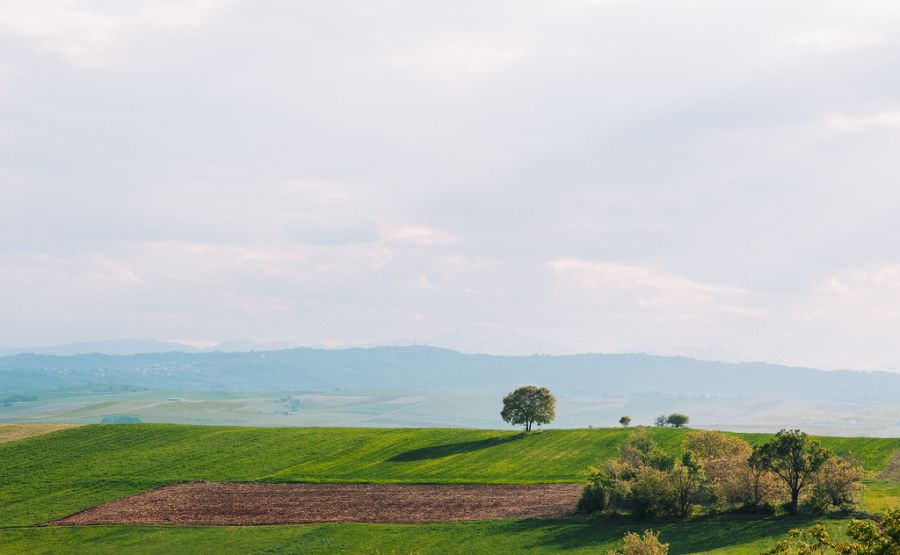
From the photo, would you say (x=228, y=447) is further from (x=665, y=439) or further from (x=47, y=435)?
(x=665, y=439)

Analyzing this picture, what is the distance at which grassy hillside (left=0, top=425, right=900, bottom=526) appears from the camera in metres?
105

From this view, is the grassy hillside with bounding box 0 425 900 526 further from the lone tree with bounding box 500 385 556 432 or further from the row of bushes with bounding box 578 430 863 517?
the row of bushes with bounding box 578 430 863 517

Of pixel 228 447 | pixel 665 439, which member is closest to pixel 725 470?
pixel 665 439

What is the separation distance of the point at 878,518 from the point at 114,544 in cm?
7673

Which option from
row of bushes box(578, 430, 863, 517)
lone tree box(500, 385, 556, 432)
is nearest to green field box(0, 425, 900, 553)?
row of bushes box(578, 430, 863, 517)

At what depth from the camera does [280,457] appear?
123250mm

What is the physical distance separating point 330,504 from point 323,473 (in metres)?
18.7

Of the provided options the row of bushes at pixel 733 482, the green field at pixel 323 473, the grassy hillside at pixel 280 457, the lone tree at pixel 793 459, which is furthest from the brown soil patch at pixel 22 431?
the lone tree at pixel 793 459

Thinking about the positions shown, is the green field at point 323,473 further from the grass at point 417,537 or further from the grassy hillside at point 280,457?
the grassy hillside at point 280,457

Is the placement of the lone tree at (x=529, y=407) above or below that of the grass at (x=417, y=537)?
above

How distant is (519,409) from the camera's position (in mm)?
139250

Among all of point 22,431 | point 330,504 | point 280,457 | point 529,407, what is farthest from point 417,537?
point 22,431

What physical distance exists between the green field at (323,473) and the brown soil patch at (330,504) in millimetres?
3441

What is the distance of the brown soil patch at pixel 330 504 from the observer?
3415 inches
